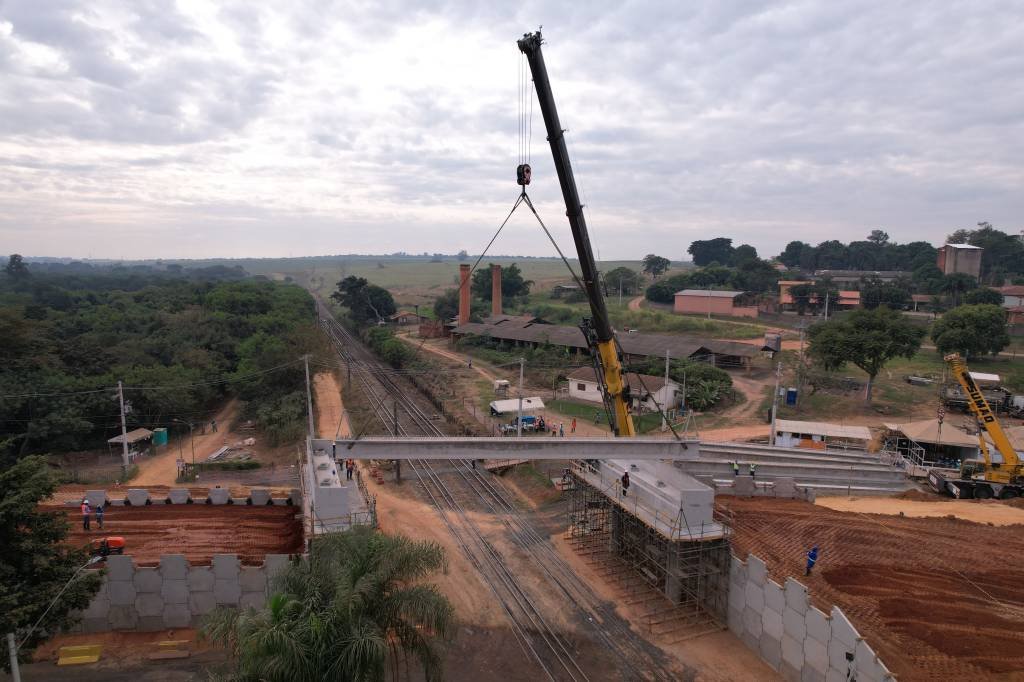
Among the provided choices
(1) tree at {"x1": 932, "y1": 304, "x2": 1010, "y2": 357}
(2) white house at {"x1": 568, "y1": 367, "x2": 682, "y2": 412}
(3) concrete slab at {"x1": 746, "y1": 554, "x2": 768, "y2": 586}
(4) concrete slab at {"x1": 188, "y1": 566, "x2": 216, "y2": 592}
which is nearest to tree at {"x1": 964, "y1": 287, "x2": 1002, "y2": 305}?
(1) tree at {"x1": 932, "y1": 304, "x2": 1010, "y2": 357}

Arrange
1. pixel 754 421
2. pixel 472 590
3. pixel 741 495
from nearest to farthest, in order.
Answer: pixel 472 590 → pixel 741 495 → pixel 754 421

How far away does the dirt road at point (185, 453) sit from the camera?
28.6 metres

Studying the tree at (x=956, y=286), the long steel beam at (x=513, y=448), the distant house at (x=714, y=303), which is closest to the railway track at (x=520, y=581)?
the long steel beam at (x=513, y=448)

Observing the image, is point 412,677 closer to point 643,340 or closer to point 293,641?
point 293,641

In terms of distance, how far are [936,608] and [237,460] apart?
29.2 meters

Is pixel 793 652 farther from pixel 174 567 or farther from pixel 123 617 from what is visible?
pixel 123 617

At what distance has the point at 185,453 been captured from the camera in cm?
3294

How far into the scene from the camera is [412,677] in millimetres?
14602

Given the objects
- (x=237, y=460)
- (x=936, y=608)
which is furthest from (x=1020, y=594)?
(x=237, y=460)

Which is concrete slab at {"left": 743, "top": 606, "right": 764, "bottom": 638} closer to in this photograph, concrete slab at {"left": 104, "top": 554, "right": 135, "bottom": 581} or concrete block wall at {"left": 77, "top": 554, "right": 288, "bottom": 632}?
concrete block wall at {"left": 77, "top": 554, "right": 288, "bottom": 632}

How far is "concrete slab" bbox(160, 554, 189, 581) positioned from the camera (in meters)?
16.3

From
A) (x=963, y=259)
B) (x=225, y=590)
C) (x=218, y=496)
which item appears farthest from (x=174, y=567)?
(x=963, y=259)

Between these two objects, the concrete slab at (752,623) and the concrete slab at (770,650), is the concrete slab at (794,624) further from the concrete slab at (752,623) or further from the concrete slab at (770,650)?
the concrete slab at (752,623)

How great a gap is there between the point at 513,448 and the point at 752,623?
7.81 m
